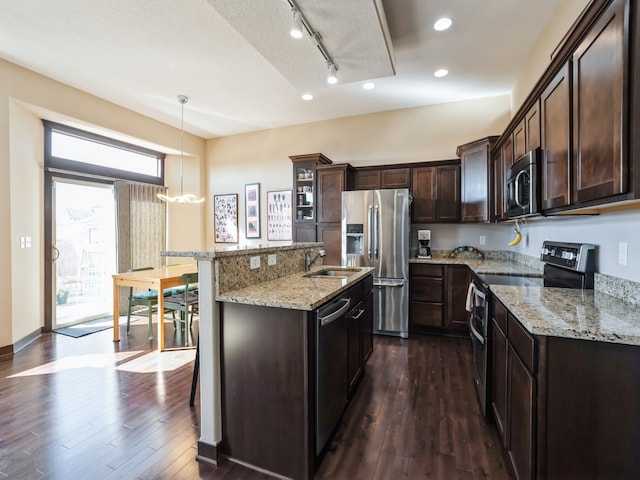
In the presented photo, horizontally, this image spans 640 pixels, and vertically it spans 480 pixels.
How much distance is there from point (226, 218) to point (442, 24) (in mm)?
4501

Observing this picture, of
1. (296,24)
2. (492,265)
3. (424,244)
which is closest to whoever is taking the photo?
(296,24)

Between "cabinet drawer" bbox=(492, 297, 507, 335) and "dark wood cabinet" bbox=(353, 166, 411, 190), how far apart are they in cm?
257

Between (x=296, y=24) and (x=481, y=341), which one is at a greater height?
(x=296, y=24)

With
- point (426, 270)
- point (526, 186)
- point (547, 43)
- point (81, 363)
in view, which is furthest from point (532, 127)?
point (81, 363)

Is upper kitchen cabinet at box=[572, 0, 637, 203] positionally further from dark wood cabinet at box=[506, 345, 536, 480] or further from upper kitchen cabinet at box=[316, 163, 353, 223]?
upper kitchen cabinet at box=[316, 163, 353, 223]

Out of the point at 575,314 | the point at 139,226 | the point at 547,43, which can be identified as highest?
the point at 547,43

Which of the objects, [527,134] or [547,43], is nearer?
[527,134]

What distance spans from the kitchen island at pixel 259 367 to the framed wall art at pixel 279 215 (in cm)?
328

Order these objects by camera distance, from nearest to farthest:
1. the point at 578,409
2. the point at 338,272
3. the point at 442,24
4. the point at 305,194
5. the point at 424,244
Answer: the point at 578,409, the point at 442,24, the point at 338,272, the point at 424,244, the point at 305,194

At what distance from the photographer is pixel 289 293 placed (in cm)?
177

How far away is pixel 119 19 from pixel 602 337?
151 inches

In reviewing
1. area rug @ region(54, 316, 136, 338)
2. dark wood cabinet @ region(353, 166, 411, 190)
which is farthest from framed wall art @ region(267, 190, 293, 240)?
area rug @ region(54, 316, 136, 338)

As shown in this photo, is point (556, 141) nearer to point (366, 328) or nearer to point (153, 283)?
point (366, 328)

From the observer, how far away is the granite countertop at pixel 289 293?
5.16 feet
